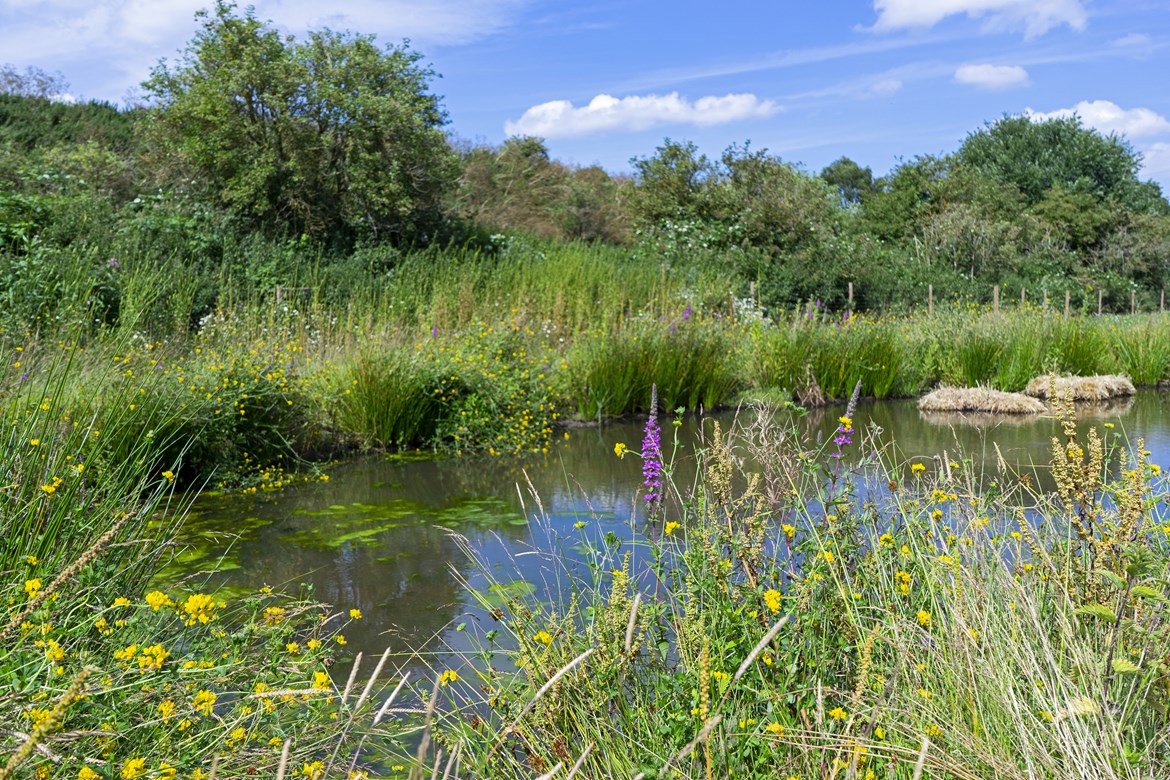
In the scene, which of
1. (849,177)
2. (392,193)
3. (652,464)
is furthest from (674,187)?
(849,177)

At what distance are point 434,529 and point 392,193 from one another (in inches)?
443

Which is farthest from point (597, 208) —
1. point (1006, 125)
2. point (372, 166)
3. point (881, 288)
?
point (1006, 125)

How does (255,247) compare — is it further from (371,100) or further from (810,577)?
(810,577)

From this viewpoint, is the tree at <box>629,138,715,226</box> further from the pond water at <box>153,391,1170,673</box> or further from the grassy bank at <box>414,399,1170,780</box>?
the grassy bank at <box>414,399,1170,780</box>

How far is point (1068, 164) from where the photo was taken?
34344 mm

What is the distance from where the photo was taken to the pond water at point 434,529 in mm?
4176

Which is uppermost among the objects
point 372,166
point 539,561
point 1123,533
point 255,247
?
point 372,166

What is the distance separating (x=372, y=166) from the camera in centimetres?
1598

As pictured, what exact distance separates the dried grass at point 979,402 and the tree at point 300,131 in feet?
29.5

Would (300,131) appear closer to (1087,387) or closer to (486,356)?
(486,356)

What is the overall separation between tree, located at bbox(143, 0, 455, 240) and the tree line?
35 millimetres

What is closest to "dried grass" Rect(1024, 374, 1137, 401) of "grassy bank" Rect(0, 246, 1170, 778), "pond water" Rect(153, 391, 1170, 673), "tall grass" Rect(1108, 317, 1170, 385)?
"tall grass" Rect(1108, 317, 1170, 385)

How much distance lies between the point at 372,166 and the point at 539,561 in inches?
490

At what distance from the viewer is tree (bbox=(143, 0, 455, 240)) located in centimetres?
1532
